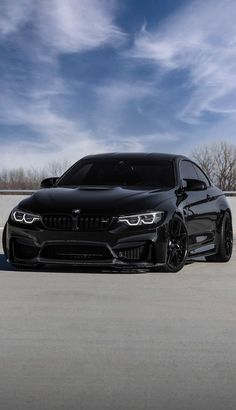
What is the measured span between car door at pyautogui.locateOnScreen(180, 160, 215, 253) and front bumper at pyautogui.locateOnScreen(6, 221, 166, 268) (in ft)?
2.91

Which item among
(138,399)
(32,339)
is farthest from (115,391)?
(32,339)

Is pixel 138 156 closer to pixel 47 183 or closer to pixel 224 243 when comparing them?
pixel 47 183

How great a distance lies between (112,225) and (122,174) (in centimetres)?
155

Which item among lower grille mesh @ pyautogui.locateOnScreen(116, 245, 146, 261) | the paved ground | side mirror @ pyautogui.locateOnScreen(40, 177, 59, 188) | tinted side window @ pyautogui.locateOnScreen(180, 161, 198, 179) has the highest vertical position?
tinted side window @ pyautogui.locateOnScreen(180, 161, 198, 179)

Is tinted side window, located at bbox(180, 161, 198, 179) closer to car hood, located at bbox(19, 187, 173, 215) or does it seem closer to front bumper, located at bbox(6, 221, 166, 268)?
car hood, located at bbox(19, 187, 173, 215)

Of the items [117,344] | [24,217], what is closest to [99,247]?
[24,217]

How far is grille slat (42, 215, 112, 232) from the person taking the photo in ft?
24.4

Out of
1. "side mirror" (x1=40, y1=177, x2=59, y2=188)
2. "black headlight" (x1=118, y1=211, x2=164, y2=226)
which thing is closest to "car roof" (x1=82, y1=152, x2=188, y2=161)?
"side mirror" (x1=40, y1=177, x2=59, y2=188)

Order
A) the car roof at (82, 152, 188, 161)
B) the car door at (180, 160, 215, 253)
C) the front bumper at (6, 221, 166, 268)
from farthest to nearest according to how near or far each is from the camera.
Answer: the car roof at (82, 152, 188, 161) → the car door at (180, 160, 215, 253) → the front bumper at (6, 221, 166, 268)

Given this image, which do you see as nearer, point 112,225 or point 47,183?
point 112,225

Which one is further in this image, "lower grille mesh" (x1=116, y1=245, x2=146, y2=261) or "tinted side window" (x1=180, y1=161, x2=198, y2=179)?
"tinted side window" (x1=180, y1=161, x2=198, y2=179)

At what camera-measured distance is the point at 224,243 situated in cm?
927

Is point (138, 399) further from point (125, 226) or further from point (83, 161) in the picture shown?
point (83, 161)

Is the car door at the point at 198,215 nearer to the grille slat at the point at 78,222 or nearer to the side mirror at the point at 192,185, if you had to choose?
the side mirror at the point at 192,185
